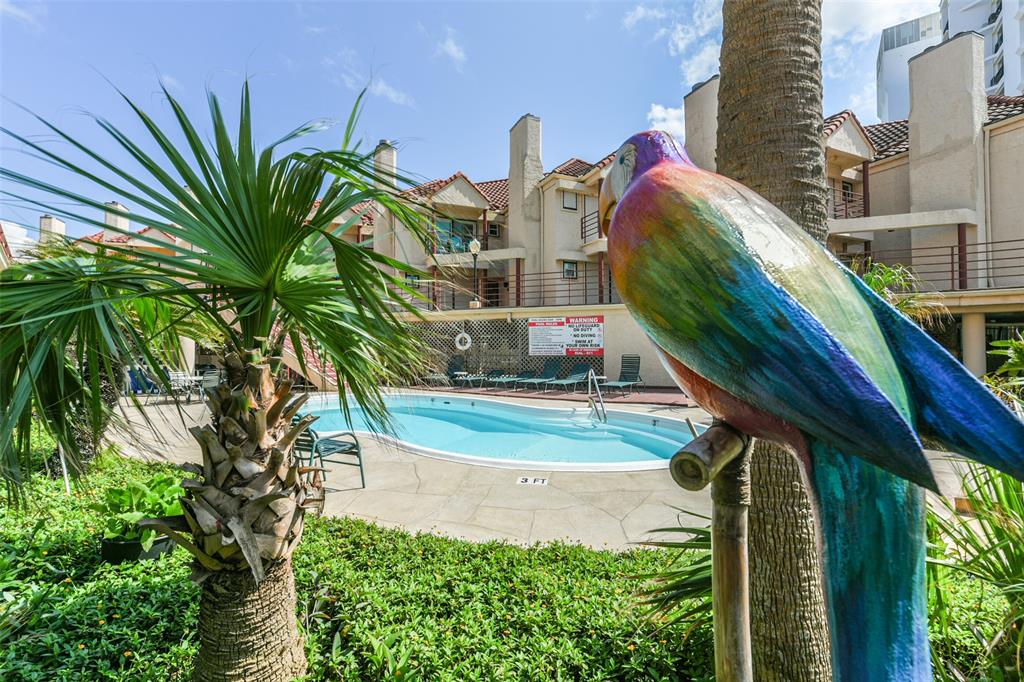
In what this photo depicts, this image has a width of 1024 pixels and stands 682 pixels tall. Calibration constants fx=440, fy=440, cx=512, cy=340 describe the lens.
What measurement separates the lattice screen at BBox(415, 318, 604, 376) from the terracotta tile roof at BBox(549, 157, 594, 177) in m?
8.25

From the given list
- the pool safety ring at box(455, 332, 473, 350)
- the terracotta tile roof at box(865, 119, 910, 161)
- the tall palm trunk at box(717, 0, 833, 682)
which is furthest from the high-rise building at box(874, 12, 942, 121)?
the tall palm trunk at box(717, 0, 833, 682)

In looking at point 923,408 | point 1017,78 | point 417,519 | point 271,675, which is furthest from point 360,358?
point 1017,78

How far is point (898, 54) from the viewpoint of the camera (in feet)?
210

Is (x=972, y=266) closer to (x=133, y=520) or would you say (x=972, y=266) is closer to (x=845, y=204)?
(x=845, y=204)

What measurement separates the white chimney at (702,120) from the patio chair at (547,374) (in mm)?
9892

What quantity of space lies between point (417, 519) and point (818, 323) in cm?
473

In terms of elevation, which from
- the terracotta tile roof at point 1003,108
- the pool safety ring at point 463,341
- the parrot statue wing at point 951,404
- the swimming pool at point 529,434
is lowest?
the swimming pool at point 529,434

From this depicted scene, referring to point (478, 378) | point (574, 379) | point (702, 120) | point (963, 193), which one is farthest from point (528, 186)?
point (963, 193)

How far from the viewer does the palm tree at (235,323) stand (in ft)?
5.73

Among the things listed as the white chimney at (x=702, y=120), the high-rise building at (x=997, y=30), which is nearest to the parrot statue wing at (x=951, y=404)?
the white chimney at (x=702, y=120)

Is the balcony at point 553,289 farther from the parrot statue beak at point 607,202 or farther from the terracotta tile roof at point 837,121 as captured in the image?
the parrot statue beak at point 607,202

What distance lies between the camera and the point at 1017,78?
4172 centimetres

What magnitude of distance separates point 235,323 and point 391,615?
1.99m

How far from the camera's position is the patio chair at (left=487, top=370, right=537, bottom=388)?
59.0 ft
